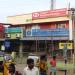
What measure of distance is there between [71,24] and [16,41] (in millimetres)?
11504

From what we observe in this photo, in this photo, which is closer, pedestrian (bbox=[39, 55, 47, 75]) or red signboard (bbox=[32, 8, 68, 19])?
pedestrian (bbox=[39, 55, 47, 75])

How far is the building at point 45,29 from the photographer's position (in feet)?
150

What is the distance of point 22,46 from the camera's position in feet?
175

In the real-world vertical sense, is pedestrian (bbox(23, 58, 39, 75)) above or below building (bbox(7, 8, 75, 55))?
above

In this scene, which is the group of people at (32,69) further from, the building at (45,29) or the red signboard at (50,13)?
the red signboard at (50,13)

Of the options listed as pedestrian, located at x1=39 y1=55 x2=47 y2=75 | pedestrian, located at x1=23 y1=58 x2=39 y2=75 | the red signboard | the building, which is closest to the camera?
pedestrian, located at x1=23 y1=58 x2=39 y2=75

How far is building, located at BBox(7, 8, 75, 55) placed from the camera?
45.8 metres

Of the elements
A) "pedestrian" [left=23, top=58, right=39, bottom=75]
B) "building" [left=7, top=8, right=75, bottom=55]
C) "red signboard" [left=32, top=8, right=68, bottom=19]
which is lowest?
"building" [left=7, top=8, right=75, bottom=55]

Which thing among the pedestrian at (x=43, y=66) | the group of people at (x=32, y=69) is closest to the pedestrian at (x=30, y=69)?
the group of people at (x=32, y=69)

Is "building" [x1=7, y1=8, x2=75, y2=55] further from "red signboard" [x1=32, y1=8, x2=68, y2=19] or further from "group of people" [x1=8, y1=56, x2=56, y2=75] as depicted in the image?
"group of people" [x1=8, y1=56, x2=56, y2=75]

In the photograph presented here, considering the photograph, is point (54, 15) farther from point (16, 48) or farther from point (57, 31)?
point (16, 48)

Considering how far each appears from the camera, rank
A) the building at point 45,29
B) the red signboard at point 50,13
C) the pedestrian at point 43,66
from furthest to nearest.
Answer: the red signboard at point 50,13, the building at point 45,29, the pedestrian at point 43,66

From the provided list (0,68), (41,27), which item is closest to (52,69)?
(0,68)

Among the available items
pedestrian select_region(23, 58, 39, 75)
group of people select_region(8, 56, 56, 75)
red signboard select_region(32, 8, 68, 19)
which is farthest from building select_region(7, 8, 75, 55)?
pedestrian select_region(23, 58, 39, 75)
